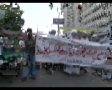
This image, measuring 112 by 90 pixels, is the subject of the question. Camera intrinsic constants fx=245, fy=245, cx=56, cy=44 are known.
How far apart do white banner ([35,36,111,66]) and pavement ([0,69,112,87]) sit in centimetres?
55

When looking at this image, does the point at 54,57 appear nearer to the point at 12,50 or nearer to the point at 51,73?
the point at 51,73

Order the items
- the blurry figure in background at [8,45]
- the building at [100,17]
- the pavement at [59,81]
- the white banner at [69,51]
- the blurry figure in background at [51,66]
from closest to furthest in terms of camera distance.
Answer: the pavement at [59,81] → the white banner at [69,51] → the blurry figure in background at [8,45] → the blurry figure in background at [51,66] → the building at [100,17]

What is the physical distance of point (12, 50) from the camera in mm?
9195

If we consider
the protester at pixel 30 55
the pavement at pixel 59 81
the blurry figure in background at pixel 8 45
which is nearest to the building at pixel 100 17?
the blurry figure in background at pixel 8 45

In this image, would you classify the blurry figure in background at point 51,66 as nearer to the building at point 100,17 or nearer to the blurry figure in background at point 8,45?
the blurry figure in background at point 8,45

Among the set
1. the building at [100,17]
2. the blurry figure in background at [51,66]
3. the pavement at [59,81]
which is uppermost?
the building at [100,17]

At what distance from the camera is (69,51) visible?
9.09 m

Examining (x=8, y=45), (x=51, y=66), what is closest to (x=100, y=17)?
(x=51, y=66)

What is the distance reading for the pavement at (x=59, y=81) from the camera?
7840 mm

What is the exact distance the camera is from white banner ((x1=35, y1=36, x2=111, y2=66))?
29.3ft

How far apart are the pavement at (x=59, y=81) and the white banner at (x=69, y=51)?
555 millimetres

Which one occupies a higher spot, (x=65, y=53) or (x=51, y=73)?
(x=65, y=53)

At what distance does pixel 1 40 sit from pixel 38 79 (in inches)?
97.6

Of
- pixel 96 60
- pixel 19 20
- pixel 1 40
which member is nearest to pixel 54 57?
pixel 96 60
